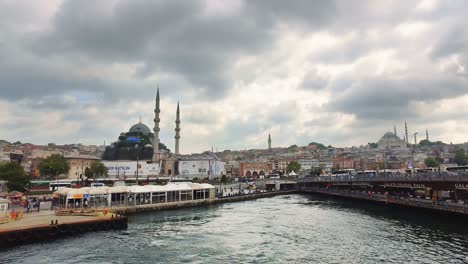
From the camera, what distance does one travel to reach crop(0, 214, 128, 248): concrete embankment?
22997 mm

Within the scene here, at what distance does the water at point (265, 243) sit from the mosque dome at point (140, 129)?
107 m

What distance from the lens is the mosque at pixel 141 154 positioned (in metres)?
119

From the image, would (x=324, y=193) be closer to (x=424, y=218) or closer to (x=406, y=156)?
(x=424, y=218)

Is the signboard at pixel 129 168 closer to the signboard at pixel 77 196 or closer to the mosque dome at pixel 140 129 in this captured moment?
the mosque dome at pixel 140 129

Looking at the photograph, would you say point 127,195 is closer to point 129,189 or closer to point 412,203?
point 129,189

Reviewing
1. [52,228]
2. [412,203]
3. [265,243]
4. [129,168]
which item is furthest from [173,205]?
[129,168]

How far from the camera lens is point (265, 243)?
968 inches

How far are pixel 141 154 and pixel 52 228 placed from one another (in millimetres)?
106584

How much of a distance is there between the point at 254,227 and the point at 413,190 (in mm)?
34906

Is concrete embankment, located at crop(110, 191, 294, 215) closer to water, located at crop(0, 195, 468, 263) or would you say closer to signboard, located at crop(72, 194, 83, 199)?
signboard, located at crop(72, 194, 83, 199)

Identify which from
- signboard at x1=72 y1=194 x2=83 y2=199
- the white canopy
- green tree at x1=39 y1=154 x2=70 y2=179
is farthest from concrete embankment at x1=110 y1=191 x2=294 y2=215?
green tree at x1=39 y1=154 x2=70 y2=179

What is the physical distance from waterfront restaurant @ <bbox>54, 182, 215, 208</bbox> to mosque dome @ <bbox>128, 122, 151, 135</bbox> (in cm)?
9069

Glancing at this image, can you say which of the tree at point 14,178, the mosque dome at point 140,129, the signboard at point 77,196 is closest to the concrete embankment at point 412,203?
the signboard at point 77,196

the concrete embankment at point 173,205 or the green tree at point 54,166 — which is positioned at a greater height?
the green tree at point 54,166
